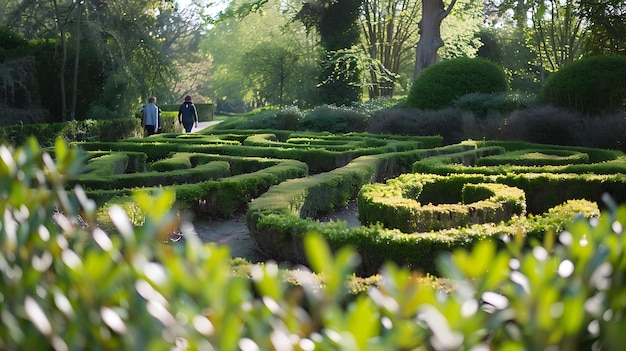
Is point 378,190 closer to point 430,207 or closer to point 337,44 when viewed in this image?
point 430,207

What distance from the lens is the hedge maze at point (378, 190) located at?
18.9ft

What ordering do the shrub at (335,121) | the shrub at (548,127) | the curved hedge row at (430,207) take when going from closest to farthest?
1. the curved hedge row at (430,207)
2. the shrub at (548,127)
3. the shrub at (335,121)

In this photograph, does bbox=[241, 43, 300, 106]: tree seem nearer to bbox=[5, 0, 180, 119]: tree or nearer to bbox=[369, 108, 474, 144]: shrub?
bbox=[5, 0, 180, 119]: tree

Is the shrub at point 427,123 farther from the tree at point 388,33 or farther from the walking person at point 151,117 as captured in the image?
the tree at point 388,33

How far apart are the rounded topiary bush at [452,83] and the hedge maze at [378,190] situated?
16.6ft

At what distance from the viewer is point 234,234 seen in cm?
813

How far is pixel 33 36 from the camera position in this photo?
23.8 meters

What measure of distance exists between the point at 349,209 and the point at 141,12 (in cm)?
1805

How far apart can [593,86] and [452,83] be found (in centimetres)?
438

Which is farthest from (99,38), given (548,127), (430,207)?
(430,207)

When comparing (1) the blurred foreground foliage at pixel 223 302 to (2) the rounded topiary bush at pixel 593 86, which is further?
(2) the rounded topiary bush at pixel 593 86

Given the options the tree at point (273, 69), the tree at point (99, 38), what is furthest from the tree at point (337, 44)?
the tree at point (99, 38)

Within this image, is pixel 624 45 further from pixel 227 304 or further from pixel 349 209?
pixel 227 304

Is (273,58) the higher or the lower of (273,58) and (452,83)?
the higher
